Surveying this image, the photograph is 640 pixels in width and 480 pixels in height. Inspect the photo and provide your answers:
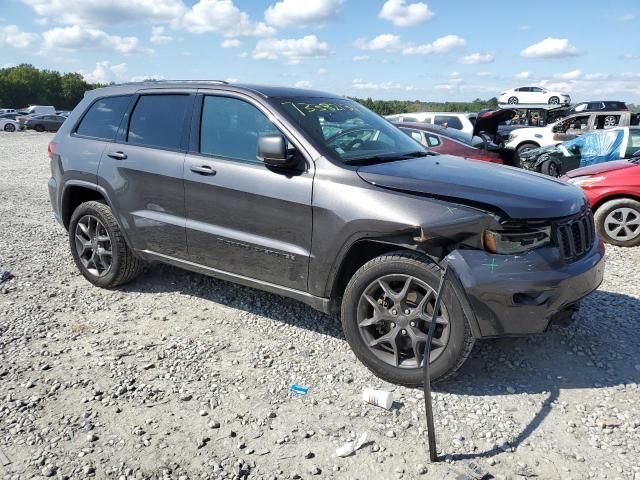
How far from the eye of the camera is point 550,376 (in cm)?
337

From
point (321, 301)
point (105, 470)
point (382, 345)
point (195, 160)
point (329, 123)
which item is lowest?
point (105, 470)

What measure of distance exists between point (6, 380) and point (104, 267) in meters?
1.61

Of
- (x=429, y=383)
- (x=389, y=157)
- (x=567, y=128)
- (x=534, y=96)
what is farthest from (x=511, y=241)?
(x=534, y=96)

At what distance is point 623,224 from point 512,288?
4.54m

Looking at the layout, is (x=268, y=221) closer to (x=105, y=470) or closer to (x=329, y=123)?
(x=329, y=123)

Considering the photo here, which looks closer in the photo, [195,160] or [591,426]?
[591,426]

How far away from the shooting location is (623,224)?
6488mm

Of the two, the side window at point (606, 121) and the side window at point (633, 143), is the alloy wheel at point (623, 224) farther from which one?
the side window at point (606, 121)

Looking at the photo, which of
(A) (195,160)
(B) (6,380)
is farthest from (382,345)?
(B) (6,380)

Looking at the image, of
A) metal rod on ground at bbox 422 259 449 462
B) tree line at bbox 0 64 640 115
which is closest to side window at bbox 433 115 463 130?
metal rod on ground at bbox 422 259 449 462

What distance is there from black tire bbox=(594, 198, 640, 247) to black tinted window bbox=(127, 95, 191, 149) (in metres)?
5.24

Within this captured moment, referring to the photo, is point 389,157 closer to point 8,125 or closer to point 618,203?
point 618,203

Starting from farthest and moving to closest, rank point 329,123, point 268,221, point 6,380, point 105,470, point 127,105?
point 127,105
point 329,123
point 268,221
point 6,380
point 105,470

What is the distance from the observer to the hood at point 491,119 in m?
8.64
